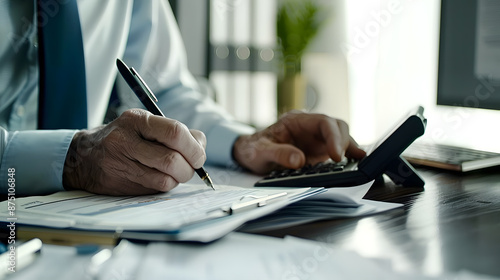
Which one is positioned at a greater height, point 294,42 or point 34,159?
point 294,42

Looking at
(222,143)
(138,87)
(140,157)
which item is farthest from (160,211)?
(222,143)

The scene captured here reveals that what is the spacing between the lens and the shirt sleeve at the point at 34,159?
25.2 inches

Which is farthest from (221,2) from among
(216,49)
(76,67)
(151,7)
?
(76,67)

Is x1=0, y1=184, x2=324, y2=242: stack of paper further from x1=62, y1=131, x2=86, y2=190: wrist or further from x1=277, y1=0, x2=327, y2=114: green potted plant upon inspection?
x1=277, y1=0, x2=327, y2=114: green potted plant

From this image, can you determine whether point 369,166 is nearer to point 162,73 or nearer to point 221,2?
point 162,73

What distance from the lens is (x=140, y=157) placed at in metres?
0.59

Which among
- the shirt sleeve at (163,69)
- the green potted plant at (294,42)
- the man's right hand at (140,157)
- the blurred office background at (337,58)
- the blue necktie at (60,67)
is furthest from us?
the green potted plant at (294,42)

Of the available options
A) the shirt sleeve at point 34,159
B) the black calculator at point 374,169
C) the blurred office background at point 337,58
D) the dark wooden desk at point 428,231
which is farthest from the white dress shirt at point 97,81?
the blurred office background at point 337,58

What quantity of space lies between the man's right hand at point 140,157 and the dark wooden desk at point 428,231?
176 mm

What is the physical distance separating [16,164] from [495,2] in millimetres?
784

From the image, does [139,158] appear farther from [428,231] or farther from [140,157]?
[428,231]

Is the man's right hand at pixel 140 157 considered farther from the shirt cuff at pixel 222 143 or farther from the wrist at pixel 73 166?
the shirt cuff at pixel 222 143

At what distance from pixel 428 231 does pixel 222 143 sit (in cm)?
52

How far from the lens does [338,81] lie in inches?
124
